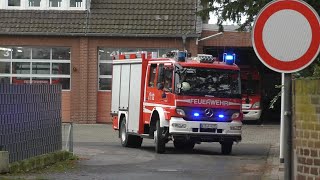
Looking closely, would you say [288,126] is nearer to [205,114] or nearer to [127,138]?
[205,114]

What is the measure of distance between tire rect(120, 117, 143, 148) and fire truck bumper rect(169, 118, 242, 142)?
3159 mm

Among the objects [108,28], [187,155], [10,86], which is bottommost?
[187,155]

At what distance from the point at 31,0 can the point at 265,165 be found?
20653mm

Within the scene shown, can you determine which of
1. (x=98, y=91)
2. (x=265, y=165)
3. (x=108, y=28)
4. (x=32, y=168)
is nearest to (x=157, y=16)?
(x=108, y=28)

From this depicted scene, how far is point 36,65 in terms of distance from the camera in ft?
108

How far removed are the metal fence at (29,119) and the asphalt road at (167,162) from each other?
873mm

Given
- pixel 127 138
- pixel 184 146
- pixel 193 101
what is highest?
pixel 193 101

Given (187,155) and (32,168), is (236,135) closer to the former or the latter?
(187,155)

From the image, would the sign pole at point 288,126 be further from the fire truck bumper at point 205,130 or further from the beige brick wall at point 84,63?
the beige brick wall at point 84,63

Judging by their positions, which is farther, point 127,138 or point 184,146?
point 184,146

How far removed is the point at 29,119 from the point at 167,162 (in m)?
4.01

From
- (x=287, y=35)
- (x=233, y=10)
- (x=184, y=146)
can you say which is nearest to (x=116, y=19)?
(x=184, y=146)

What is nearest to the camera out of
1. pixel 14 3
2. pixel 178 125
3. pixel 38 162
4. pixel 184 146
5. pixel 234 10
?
pixel 38 162

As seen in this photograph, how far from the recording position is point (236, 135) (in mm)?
18328
